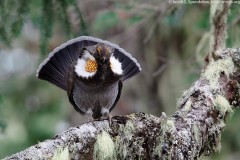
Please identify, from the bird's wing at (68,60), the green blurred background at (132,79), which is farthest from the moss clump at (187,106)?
the green blurred background at (132,79)

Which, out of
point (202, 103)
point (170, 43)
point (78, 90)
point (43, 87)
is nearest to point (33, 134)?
point (43, 87)

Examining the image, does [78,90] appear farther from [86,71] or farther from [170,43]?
[170,43]

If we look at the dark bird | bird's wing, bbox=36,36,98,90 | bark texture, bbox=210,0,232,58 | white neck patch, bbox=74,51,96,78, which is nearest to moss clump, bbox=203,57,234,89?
bark texture, bbox=210,0,232,58

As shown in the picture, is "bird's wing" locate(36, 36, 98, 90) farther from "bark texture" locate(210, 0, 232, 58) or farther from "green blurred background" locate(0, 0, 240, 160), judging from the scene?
"green blurred background" locate(0, 0, 240, 160)

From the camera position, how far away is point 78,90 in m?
3.91

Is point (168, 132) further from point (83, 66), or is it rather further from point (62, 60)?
point (62, 60)

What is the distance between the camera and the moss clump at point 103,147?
2.53 metres

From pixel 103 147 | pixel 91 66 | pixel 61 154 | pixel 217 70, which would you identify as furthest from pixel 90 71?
pixel 61 154

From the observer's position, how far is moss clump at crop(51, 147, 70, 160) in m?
2.38

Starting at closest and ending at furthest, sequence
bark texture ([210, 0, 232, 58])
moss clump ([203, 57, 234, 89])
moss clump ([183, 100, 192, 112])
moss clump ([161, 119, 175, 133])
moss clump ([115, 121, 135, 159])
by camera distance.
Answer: moss clump ([115, 121, 135, 159])
moss clump ([161, 119, 175, 133])
moss clump ([183, 100, 192, 112])
moss clump ([203, 57, 234, 89])
bark texture ([210, 0, 232, 58])

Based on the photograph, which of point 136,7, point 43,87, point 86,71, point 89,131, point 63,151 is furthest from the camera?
point 43,87

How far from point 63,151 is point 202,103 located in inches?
36.8

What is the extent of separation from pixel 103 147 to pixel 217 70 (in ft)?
3.33

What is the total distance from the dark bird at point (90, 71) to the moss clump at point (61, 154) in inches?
44.8
